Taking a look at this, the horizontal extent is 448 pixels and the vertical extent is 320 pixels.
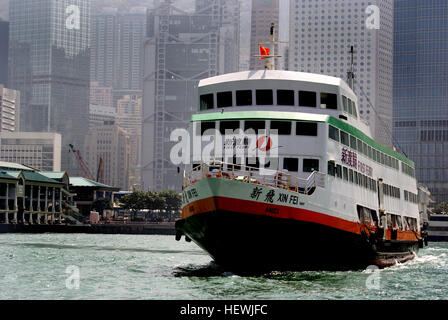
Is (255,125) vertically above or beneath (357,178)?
above

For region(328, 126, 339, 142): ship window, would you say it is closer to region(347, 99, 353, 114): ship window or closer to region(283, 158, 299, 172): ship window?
region(283, 158, 299, 172): ship window

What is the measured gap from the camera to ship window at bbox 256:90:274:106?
1636 inches

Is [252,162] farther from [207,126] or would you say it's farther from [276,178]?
[207,126]

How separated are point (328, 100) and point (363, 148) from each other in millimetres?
4408

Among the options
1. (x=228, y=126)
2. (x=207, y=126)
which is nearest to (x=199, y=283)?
(x=228, y=126)

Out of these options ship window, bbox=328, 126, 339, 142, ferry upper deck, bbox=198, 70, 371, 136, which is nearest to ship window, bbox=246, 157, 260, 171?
ship window, bbox=328, 126, 339, 142

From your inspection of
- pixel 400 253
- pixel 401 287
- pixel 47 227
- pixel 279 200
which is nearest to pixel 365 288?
pixel 401 287

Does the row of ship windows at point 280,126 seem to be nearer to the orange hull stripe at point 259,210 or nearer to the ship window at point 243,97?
the ship window at point 243,97

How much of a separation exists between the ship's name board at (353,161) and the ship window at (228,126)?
245 inches

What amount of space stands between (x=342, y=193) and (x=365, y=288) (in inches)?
288

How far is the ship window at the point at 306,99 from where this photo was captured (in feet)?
136

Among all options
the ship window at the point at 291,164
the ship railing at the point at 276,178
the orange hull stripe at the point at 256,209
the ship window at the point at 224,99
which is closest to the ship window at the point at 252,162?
the ship railing at the point at 276,178

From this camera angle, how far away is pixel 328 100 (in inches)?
1650

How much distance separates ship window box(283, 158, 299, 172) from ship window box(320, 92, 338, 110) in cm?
497
